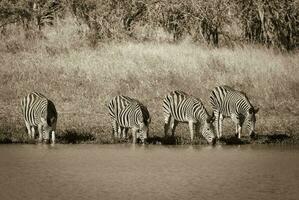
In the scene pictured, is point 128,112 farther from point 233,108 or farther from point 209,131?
point 233,108

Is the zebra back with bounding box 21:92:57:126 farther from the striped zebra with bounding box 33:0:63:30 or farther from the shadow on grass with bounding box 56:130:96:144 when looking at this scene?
the striped zebra with bounding box 33:0:63:30

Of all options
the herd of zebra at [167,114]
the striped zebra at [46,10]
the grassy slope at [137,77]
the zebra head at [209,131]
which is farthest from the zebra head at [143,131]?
the striped zebra at [46,10]

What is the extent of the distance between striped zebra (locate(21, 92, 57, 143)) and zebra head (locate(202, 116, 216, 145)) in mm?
3351

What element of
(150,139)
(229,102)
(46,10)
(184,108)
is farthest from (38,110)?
(46,10)

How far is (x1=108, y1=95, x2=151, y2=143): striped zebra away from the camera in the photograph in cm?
1698

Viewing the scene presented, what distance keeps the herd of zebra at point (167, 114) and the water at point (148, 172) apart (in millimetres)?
789

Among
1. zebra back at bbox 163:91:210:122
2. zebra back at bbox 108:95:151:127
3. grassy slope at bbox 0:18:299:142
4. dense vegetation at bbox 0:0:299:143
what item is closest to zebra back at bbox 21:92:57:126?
dense vegetation at bbox 0:0:299:143

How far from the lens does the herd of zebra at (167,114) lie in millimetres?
17078

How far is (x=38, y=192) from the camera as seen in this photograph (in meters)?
11.1

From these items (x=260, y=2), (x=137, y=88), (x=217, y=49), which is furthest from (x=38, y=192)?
(x=260, y=2)

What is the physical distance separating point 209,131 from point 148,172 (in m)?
4.49

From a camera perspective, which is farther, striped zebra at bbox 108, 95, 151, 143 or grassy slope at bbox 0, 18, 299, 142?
grassy slope at bbox 0, 18, 299, 142

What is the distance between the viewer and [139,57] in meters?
27.2

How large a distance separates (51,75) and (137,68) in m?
2.88
